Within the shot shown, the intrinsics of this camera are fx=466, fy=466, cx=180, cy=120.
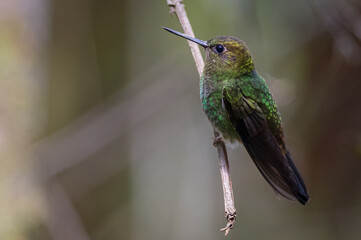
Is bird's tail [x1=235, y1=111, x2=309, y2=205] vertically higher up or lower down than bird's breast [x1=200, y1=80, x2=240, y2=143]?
lower down

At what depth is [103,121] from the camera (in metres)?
3.60

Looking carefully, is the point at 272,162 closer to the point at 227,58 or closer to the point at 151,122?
the point at 227,58

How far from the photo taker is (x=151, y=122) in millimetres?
3938

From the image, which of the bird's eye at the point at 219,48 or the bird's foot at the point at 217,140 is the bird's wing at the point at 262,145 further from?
the bird's eye at the point at 219,48

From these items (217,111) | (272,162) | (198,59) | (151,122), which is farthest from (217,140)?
(151,122)

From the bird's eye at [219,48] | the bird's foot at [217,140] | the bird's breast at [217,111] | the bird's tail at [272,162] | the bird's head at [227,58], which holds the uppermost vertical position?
the bird's eye at [219,48]

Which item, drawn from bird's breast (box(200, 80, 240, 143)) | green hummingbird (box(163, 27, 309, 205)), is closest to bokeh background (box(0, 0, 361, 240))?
green hummingbird (box(163, 27, 309, 205))

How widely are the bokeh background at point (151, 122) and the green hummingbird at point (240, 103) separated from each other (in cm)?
51

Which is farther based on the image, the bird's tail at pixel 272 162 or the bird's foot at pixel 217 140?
the bird's foot at pixel 217 140

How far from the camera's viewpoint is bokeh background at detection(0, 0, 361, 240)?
3180 mm

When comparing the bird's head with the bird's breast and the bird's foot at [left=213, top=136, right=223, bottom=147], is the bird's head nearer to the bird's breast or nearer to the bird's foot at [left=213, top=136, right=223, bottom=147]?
the bird's breast

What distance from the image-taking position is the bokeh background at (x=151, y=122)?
10.4ft

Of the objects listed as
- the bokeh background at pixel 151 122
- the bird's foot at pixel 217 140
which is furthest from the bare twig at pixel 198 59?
the bokeh background at pixel 151 122

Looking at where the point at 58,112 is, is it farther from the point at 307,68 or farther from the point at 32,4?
the point at 307,68
